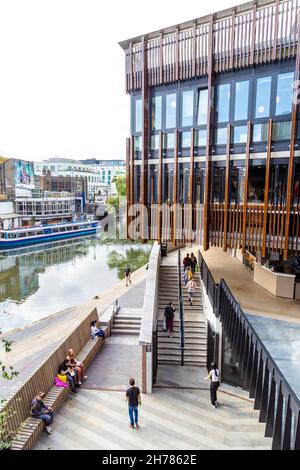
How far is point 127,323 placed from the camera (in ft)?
52.9

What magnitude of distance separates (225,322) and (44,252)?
39.7 meters

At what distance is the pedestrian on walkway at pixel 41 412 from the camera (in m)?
8.09

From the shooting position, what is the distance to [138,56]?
12688 mm

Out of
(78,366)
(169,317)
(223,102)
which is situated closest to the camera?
(78,366)

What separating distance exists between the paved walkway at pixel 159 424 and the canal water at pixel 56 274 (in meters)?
11.3

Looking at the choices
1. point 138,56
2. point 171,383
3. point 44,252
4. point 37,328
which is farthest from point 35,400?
point 44,252

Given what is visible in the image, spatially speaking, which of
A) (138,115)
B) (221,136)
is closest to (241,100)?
(221,136)

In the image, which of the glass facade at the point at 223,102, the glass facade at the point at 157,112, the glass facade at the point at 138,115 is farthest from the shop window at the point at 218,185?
the glass facade at the point at 138,115

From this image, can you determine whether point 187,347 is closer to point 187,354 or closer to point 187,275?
point 187,354

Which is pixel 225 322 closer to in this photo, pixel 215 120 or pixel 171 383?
pixel 171 383

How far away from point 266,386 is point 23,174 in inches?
2824

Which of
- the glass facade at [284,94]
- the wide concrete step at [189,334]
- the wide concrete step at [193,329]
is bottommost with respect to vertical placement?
the wide concrete step at [189,334]

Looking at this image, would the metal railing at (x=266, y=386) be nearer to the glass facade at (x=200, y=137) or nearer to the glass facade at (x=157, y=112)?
the glass facade at (x=200, y=137)

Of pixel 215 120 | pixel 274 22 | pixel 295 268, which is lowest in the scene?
pixel 295 268
